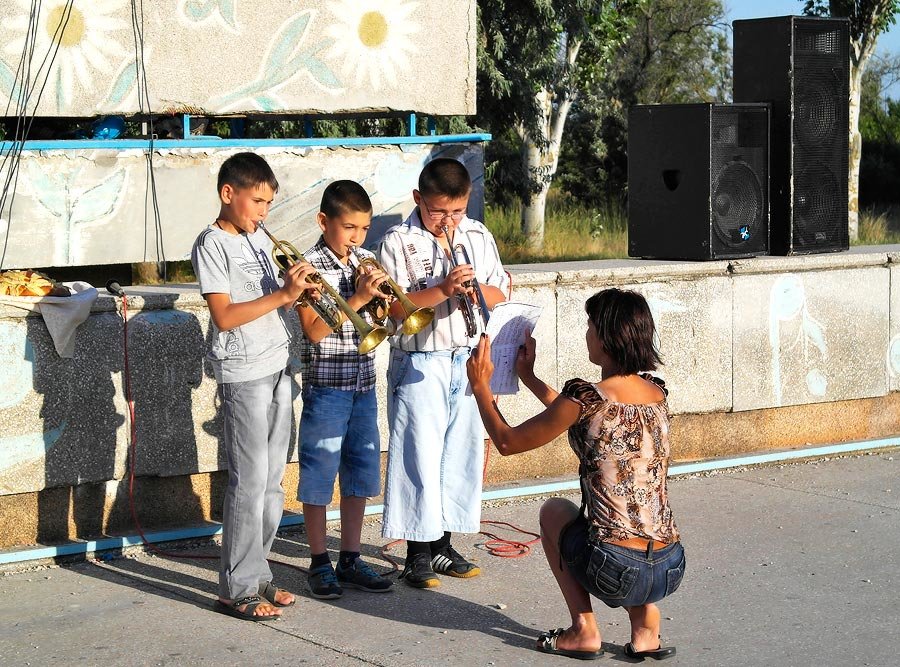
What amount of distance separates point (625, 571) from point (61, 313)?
2695 millimetres

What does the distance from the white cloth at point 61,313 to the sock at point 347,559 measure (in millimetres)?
1467

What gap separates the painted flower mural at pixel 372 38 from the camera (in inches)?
310

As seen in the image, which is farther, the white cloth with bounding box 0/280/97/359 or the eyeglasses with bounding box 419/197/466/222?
the white cloth with bounding box 0/280/97/359

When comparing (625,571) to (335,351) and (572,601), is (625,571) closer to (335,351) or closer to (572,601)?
(572,601)

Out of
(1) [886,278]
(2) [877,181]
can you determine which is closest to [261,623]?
(1) [886,278]

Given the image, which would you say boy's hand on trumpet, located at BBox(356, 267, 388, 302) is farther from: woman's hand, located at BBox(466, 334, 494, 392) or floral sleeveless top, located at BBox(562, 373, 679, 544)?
floral sleeveless top, located at BBox(562, 373, 679, 544)

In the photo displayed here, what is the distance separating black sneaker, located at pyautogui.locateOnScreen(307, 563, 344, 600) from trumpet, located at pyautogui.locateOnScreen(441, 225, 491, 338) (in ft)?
3.66

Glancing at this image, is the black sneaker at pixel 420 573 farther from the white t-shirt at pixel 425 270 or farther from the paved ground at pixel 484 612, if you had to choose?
the white t-shirt at pixel 425 270

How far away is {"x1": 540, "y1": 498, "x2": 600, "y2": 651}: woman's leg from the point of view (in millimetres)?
4262

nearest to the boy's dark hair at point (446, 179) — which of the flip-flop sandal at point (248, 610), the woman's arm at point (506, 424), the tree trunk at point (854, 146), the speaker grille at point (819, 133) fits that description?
the woman's arm at point (506, 424)

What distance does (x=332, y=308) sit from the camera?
4.64 metres

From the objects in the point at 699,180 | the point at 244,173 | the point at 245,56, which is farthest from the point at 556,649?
the point at 245,56

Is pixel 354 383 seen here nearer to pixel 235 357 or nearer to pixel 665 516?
pixel 235 357

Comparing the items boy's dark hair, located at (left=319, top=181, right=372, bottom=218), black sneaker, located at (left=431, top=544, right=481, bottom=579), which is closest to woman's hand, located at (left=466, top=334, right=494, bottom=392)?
boy's dark hair, located at (left=319, top=181, right=372, bottom=218)
